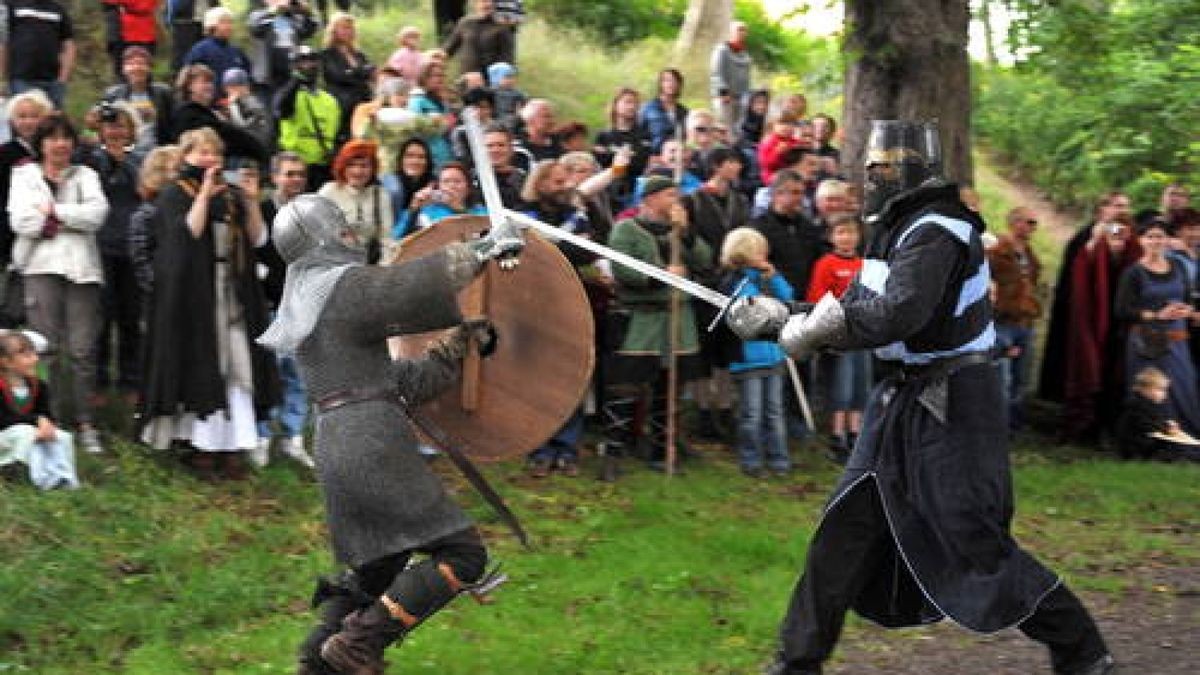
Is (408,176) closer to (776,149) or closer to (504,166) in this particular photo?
(504,166)

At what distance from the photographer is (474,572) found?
551 cm

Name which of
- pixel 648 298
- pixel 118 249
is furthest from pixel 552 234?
pixel 118 249

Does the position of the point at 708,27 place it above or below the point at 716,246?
above

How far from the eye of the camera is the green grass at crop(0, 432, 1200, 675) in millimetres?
6461

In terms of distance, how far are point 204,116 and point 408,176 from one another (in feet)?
3.86

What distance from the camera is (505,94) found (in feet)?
38.9

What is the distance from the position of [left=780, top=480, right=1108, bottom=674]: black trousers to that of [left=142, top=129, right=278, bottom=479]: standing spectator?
366 cm

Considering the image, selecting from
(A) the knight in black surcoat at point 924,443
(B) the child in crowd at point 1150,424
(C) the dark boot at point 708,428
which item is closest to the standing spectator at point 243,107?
(C) the dark boot at point 708,428

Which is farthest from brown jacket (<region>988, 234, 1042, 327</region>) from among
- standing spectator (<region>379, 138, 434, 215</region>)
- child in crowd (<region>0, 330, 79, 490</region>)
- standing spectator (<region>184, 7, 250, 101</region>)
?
child in crowd (<region>0, 330, 79, 490</region>)

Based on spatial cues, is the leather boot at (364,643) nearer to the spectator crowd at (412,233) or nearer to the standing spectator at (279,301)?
the spectator crowd at (412,233)

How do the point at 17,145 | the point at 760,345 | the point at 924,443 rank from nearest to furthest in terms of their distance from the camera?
the point at 924,443 → the point at 17,145 → the point at 760,345

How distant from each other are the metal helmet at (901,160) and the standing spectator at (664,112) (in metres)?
6.05

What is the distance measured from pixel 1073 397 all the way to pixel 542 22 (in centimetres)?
1117

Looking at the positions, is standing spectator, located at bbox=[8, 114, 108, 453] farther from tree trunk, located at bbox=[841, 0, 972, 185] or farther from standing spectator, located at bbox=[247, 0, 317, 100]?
tree trunk, located at bbox=[841, 0, 972, 185]
